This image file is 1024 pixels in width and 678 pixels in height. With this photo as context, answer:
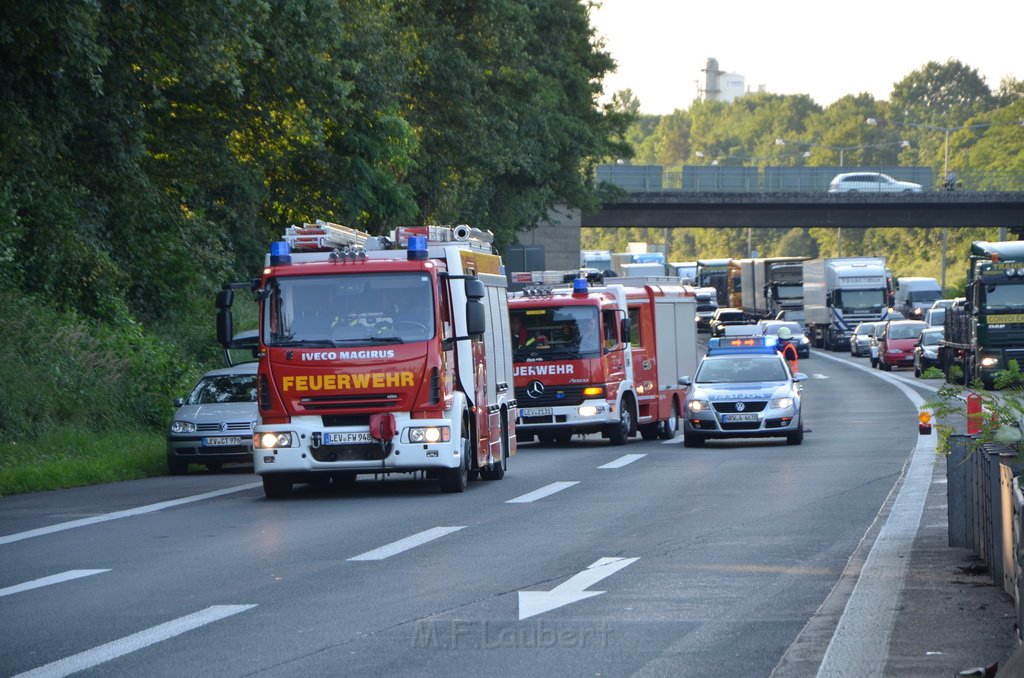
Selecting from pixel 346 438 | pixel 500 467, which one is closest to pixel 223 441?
pixel 500 467

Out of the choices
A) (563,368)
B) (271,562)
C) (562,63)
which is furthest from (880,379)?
(271,562)

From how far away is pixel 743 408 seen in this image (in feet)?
91.0

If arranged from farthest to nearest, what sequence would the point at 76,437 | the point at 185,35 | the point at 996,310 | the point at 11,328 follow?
the point at 996,310 → the point at 11,328 → the point at 76,437 → the point at 185,35

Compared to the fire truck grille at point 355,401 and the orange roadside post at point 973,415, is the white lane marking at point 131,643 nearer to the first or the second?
the orange roadside post at point 973,415

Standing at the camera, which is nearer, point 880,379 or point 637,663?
point 637,663

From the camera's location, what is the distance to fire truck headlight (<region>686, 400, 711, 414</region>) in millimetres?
27906

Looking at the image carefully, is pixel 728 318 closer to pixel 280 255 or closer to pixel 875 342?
pixel 875 342

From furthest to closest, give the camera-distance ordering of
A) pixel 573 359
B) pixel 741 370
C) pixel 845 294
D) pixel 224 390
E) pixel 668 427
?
pixel 845 294 → pixel 668 427 → pixel 741 370 → pixel 573 359 → pixel 224 390

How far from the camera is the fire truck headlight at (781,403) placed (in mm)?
27547

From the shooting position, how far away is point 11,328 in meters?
26.5

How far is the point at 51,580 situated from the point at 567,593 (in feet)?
11.6

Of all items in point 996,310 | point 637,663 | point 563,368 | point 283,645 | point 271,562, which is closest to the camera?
point 637,663

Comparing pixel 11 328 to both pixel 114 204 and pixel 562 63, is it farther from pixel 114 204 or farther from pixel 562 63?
pixel 562 63

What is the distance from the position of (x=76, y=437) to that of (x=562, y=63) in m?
38.1
